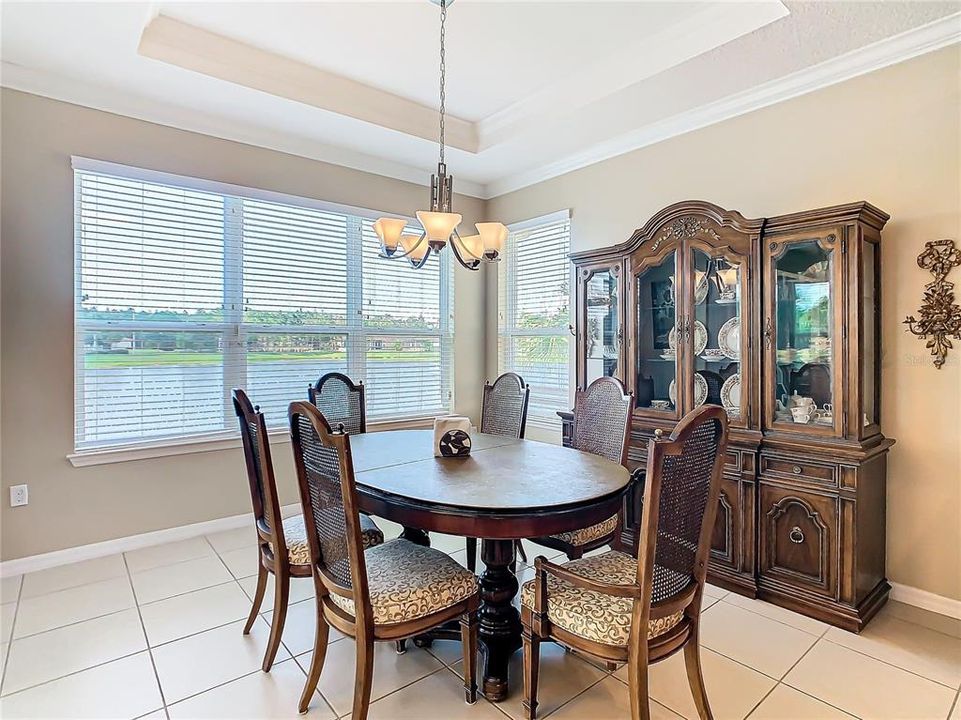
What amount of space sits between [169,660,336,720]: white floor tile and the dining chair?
147 cm

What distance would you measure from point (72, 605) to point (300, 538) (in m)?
1.47

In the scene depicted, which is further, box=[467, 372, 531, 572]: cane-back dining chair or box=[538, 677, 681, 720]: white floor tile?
box=[467, 372, 531, 572]: cane-back dining chair

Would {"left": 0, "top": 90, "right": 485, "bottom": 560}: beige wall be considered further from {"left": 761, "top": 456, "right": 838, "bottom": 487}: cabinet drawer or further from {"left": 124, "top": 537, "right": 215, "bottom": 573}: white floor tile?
{"left": 761, "top": 456, "right": 838, "bottom": 487}: cabinet drawer

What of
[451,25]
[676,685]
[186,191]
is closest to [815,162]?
[451,25]

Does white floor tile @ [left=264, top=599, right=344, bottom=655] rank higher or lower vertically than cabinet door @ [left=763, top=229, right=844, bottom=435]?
lower

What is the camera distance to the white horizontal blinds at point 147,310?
3240mm

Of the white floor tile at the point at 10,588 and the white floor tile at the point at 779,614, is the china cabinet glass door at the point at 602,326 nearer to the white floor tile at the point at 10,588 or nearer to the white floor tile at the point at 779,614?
the white floor tile at the point at 779,614

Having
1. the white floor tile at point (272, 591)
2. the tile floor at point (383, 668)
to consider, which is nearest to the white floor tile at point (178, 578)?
the tile floor at point (383, 668)

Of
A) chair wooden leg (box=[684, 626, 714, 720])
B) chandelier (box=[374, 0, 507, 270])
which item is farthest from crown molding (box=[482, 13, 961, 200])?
chair wooden leg (box=[684, 626, 714, 720])

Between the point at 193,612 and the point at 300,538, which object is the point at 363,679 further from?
the point at 193,612

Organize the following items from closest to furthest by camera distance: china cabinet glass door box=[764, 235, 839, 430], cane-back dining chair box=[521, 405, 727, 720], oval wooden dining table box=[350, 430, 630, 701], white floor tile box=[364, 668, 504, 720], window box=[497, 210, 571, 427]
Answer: cane-back dining chair box=[521, 405, 727, 720]
oval wooden dining table box=[350, 430, 630, 701]
white floor tile box=[364, 668, 504, 720]
china cabinet glass door box=[764, 235, 839, 430]
window box=[497, 210, 571, 427]

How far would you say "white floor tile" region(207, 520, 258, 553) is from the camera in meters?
3.45

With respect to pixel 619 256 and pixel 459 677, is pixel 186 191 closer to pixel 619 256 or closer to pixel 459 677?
pixel 619 256

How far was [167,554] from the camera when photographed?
3.33 metres
